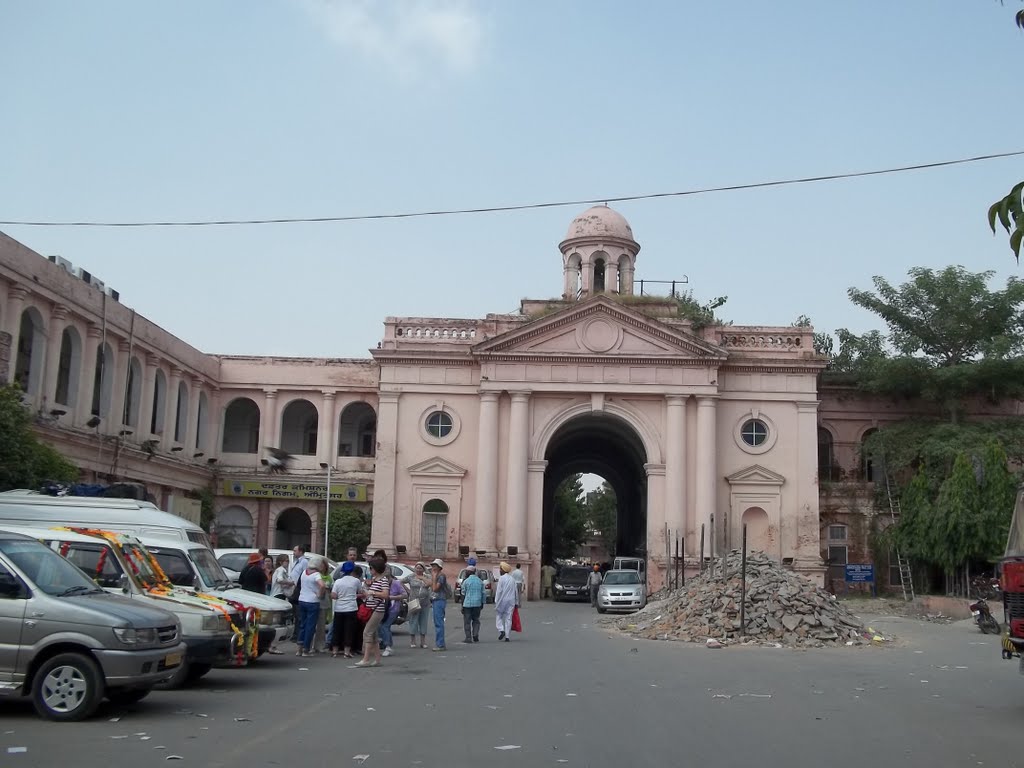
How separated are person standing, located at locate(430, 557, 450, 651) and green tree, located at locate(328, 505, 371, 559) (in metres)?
22.8

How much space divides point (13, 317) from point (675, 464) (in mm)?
22279

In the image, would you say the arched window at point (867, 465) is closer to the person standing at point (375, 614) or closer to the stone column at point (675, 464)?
the stone column at point (675, 464)

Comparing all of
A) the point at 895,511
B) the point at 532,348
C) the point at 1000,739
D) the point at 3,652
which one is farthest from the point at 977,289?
the point at 3,652

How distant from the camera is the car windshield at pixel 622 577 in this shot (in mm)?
32219

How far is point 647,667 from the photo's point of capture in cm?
1620

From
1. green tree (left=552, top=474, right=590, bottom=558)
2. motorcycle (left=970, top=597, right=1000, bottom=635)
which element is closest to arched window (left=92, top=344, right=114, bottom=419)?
motorcycle (left=970, top=597, right=1000, bottom=635)

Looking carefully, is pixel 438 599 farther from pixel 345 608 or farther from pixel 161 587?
pixel 161 587

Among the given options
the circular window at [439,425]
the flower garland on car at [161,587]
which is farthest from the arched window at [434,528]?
the flower garland on car at [161,587]

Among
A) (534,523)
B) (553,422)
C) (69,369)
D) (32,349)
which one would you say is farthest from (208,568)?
(553,422)

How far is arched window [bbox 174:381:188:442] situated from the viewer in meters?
41.0

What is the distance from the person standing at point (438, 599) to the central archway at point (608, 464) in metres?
20.7

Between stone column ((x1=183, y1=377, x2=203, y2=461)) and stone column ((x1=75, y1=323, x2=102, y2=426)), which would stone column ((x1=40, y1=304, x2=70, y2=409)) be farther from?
stone column ((x1=183, y1=377, x2=203, y2=461))

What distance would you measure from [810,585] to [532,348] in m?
17.8

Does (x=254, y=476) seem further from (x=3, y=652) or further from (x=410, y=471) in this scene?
(x=3, y=652)
